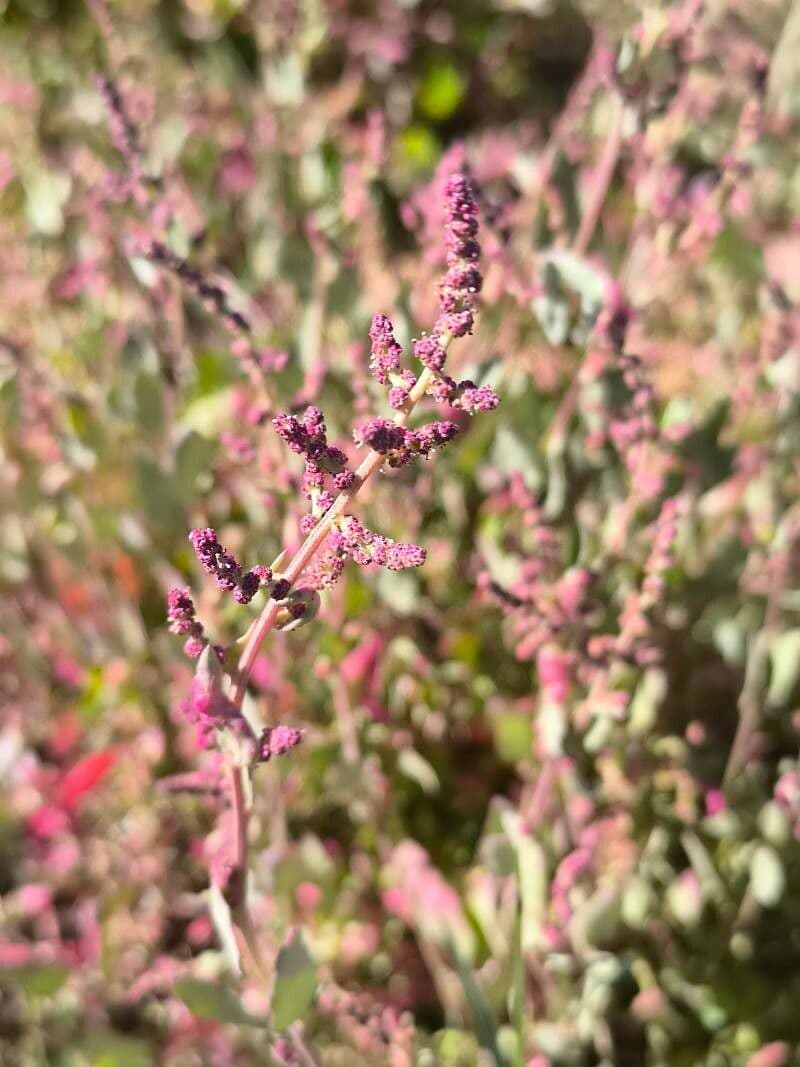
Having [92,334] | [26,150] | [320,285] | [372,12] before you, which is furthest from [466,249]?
[372,12]

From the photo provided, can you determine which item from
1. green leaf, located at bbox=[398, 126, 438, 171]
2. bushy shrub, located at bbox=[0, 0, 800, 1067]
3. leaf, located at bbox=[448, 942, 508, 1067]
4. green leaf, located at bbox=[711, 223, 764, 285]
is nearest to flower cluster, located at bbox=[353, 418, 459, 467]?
bushy shrub, located at bbox=[0, 0, 800, 1067]

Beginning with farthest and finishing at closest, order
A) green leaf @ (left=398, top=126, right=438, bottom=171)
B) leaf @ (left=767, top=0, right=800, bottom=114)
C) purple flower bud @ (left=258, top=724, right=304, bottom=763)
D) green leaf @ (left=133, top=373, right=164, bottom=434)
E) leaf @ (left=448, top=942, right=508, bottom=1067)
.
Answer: green leaf @ (left=398, top=126, right=438, bottom=171) → leaf @ (left=767, top=0, right=800, bottom=114) → green leaf @ (left=133, top=373, right=164, bottom=434) → leaf @ (left=448, top=942, right=508, bottom=1067) → purple flower bud @ (left=258, top=724, right=304, bottom=763)

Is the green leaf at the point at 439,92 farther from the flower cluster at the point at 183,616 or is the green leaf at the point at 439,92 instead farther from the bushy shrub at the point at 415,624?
the flower cluster at the point at 183,616

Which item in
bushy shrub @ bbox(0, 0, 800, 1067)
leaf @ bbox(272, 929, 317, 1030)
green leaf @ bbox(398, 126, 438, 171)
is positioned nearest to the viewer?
leaf @ bbox(272, 929, 317, 1030)

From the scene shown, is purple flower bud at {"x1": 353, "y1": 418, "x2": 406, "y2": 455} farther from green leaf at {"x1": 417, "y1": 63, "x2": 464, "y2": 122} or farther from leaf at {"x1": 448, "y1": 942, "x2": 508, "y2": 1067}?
green leaf at {"x1": 417, "y1": 63, "x2": 464, "y2": 122}

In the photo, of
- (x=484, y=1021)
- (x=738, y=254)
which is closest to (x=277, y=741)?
(x=484, y=1021)

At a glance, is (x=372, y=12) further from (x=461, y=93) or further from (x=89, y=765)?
(x=89, y=765)
